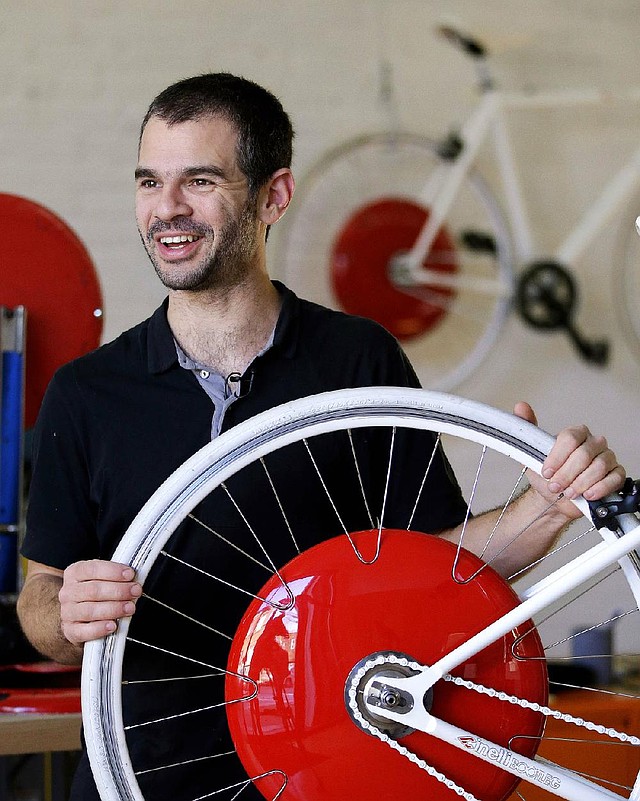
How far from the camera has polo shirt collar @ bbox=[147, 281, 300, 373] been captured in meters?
1.29

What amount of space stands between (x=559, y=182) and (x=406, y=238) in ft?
1.88

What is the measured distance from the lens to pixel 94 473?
128cm

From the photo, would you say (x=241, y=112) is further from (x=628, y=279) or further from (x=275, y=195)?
(x=628, y=279)

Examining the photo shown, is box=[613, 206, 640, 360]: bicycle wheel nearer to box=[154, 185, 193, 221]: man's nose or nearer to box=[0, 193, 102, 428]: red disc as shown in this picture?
box=[0, 193, 102, 428]: red disc

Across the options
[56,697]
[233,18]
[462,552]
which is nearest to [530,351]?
[233,18]

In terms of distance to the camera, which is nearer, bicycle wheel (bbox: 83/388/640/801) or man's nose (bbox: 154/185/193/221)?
bicycle wheel (bbox: 83/388/640/801)

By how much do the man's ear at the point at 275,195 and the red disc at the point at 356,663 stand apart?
0.49m

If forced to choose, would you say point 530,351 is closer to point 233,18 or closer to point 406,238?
point 406,238

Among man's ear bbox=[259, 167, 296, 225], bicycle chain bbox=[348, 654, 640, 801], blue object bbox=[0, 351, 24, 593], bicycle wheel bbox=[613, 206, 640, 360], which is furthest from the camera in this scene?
bicycle wheel bbox=[613, 206, 640, 360]

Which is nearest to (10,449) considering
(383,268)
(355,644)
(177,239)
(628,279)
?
(177,239)

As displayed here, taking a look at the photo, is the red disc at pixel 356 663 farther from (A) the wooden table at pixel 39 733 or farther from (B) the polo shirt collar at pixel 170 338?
(A) the wooden table at pixel 39 733

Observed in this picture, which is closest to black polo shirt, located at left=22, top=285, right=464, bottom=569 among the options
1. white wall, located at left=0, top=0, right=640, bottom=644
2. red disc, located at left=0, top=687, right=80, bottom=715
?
red disc, located at left=0, top=687, right=80, bottom=715

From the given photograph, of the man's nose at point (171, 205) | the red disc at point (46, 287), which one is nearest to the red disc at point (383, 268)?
the red disc at point (46, 287)

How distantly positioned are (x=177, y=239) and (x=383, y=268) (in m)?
2.16
